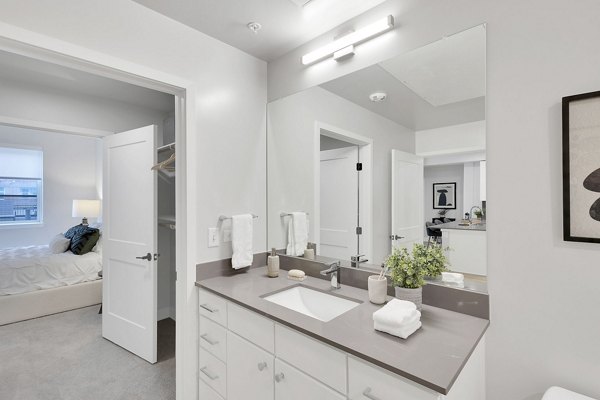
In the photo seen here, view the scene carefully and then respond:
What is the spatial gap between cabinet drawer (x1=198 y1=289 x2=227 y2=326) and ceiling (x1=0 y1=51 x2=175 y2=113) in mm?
2379

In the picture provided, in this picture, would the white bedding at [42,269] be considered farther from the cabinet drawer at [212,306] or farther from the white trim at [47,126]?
the cabinet drawer at [212,306]

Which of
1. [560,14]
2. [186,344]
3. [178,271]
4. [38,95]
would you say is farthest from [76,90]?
[560,14]

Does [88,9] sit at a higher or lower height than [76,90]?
lower

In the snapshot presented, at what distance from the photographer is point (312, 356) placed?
1.12 meters

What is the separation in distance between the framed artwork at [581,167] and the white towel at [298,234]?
1.37m

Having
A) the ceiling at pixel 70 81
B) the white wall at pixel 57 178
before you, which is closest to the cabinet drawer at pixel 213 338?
the ceiling at pixel 70 81

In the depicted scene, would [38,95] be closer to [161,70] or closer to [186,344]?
[161,70]

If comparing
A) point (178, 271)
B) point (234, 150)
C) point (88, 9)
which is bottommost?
point (178, 271)

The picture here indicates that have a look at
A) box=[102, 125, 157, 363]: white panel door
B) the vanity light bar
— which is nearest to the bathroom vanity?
the vanity light bar

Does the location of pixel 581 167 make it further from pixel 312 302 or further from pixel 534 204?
pixel 312 302

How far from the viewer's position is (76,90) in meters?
3.12

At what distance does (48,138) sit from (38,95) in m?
3.13

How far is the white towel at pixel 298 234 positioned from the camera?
6.74ft

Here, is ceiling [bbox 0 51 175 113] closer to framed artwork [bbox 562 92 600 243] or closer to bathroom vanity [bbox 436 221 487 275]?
bathroom vanity [bbox 436 221 487 275]
